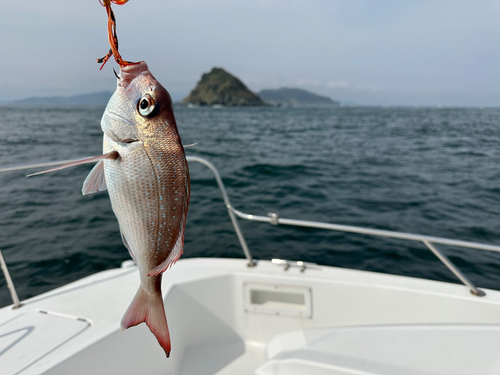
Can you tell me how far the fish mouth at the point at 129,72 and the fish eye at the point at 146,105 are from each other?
0.31 ft

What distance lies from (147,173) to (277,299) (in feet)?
8.30

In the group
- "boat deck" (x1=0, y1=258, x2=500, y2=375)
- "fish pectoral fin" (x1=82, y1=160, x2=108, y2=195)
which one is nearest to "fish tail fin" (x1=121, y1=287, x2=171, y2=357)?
"fish pectoral fin" (x1=82, y1=160, x2=108, y2=195)

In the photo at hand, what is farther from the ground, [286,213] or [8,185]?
[8,185]

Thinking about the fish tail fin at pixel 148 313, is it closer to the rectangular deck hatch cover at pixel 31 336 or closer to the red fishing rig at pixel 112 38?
the red fishing rig at pixel 112 38

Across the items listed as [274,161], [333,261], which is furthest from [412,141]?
[333,261]

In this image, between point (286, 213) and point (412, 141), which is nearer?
point (286, 213)

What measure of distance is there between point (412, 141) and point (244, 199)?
16.1m

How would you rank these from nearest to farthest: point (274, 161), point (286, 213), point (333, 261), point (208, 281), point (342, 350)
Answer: point (342, 350), point (208, 281), point (333, 261), point (286, 213), point (274, 161)

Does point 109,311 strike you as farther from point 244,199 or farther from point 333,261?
point 244,199

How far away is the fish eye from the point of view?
0.96m

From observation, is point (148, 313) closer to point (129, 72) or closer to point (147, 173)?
point (147, 173)

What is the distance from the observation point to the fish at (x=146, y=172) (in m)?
0.97

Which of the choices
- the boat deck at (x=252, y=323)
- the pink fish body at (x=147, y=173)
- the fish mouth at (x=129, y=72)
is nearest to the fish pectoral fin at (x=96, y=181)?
the pink fish body at (x=147, y=173)

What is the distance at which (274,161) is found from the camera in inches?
539
